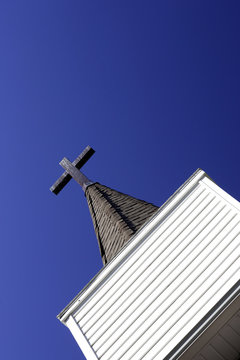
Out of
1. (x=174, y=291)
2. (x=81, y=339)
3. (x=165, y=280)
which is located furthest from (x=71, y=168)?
(x=174, y=291)

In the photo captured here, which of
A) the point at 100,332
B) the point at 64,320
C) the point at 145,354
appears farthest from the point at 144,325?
the point at 64,320

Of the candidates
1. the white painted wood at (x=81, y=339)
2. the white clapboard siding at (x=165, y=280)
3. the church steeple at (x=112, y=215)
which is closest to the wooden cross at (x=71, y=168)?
the church steeple at (x=112, y=215)

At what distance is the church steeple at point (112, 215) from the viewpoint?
21.5 feet

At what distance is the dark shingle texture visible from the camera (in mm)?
6520

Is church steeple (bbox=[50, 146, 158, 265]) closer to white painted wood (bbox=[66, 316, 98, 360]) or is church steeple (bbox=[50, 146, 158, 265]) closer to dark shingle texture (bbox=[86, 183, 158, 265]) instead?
dark shingle texture (bbox=[86, 183, 158, 265])

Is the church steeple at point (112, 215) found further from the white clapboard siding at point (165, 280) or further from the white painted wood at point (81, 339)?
the white painted wood at point (81, 339)

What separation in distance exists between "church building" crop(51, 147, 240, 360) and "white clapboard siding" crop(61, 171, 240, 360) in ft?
0.04

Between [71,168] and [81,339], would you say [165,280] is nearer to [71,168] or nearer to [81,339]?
[81,339]

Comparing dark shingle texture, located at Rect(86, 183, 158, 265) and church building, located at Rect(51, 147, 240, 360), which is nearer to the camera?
church building, located at Rect(51, 147, 240, 360)

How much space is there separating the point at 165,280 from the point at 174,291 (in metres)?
0.21

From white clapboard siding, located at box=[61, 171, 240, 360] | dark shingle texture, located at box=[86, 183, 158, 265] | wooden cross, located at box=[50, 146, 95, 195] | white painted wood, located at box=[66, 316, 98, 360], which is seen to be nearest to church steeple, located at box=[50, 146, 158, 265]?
dark shingle texture, located at box=[86, 183, 158, 265]

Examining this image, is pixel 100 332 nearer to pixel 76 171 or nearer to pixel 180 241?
pixel 180 241

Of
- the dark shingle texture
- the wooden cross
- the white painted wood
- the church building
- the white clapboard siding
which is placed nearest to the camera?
the church building

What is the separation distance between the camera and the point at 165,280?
15.1 ft
